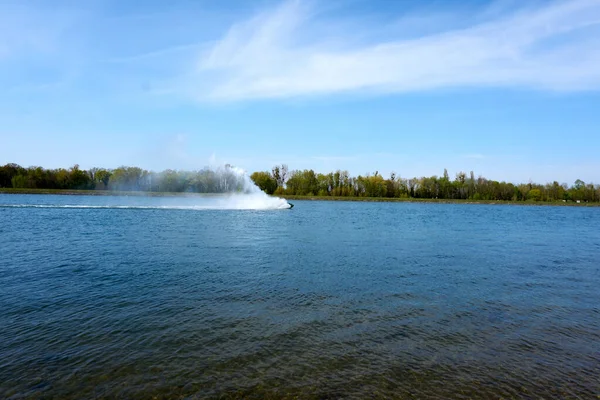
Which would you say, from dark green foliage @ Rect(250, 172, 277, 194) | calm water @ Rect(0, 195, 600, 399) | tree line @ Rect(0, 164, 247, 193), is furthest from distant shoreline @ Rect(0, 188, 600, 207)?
calm water @ Rect(0, 195, 600, 399)

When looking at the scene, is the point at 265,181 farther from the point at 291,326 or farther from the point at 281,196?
the point at 291,326

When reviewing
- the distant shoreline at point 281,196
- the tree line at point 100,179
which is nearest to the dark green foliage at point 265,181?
A: the distant shoreline at point 281,196

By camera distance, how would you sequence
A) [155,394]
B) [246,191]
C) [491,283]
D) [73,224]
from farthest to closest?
1. [246,191]
2. [73,224]
3. [491,283]
4. [155,394]

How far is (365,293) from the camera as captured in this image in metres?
17.2

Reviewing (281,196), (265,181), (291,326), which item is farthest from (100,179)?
(291,326)

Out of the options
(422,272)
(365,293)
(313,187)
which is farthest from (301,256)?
(313,187)

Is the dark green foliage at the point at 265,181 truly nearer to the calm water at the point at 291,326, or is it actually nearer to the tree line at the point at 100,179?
the tree line at the point at 100,179

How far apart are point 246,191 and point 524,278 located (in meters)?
78.1

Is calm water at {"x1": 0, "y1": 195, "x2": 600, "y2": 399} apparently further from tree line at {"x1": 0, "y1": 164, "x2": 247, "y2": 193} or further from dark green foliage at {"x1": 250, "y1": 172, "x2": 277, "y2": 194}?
dark green foliage at {"x1": 250, "y1": 172, "x2": 277, "y2": 194}

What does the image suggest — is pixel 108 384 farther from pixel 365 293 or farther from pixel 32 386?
pixel 365 293

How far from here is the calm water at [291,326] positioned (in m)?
9.13

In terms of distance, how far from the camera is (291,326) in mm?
12734

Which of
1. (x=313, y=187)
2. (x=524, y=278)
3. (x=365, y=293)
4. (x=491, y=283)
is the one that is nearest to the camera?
(x=365, y=293)

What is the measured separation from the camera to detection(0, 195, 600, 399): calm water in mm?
9133
